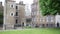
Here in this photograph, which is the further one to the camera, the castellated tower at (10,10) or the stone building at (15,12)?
the stone building at (15,12)

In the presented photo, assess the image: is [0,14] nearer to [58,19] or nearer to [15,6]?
[15,6]

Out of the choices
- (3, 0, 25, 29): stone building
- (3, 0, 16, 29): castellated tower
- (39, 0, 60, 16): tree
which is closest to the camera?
(39, 0, 60, 16): tree

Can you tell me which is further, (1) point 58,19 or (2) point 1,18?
(1) point 58,19

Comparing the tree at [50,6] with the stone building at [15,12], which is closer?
the tree at [50,6]

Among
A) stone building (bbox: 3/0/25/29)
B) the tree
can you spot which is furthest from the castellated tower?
the tree

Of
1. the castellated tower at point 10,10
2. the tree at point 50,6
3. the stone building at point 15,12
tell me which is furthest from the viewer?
the stone building at point 15,12

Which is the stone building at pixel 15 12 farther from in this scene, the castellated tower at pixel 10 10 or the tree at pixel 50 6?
the tree at pixel 50 6

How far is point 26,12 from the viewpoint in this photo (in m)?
23.6

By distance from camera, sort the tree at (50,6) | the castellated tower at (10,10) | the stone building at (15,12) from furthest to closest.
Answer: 1. the stone building at (15,12)
2. the castellated tower at (10,10)
3. the tree at (50,6)

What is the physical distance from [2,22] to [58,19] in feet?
20.6

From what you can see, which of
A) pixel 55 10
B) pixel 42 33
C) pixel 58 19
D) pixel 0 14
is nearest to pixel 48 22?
pixel 58 19

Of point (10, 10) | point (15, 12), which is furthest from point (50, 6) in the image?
point (15, 12)

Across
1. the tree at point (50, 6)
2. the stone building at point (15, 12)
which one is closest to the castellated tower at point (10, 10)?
the stone building at point (15, 12)

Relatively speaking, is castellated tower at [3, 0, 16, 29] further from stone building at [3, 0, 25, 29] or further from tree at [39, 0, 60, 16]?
tree at [39, 0, 60, 16]
